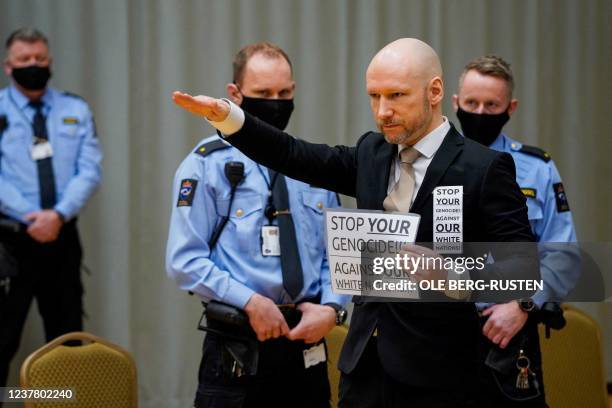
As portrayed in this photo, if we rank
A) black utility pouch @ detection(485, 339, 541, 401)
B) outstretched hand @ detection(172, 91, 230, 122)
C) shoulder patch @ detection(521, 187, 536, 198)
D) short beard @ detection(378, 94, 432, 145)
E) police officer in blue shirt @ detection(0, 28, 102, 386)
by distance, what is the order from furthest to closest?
1. police officer in blue shirt @ detection(0, 28, 102, 386)
2. shoulder patch @ detection(521, 187, 536, 198)
3. black utility pouch @ detection(485, 339, 541, 401)
4. short beard @ detection(378, 94, 432, 145)
5. outstretched hand @ detection(172, 91, 230, 122)

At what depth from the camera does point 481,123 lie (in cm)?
367

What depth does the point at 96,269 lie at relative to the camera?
17.4ft

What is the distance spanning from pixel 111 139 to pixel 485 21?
9.00ft

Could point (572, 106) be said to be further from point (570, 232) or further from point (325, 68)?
point (570, 232)

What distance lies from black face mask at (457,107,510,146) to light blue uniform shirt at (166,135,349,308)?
89cm

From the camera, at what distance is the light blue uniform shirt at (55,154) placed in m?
4.59

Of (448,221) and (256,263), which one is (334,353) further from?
(448,221)

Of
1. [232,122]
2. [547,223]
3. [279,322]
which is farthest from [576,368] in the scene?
[232,122]

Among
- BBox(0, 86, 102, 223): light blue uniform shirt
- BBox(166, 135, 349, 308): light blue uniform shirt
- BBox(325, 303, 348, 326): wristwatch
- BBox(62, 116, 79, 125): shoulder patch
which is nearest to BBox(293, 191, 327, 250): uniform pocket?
BBox(166, 135, 349, 308): light blue uniform shirt

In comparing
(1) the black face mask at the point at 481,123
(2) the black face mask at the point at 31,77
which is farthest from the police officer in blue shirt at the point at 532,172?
(2) the black face mask at the point at 31,77

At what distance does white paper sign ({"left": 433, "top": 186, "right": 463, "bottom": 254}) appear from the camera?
220 centimetres

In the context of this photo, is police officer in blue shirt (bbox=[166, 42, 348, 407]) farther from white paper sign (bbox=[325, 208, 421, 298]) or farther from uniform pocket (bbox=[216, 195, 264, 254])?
white paper sign (bbox=[325, 208, 421, 298])

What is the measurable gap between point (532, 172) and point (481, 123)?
31cm

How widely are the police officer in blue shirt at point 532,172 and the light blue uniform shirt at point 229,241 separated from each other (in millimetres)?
876
